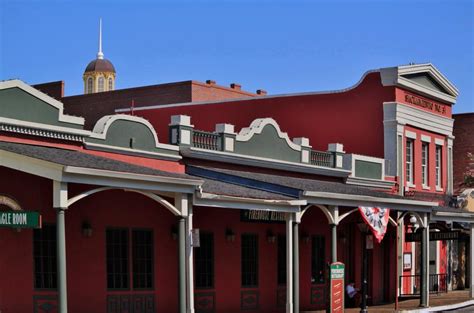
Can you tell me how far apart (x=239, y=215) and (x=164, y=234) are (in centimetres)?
303

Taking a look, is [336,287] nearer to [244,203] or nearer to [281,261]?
[281,261]

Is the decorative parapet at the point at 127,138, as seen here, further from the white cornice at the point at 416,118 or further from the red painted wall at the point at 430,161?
the red painted wall at the point at 430,161

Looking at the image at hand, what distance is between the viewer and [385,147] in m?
33.9

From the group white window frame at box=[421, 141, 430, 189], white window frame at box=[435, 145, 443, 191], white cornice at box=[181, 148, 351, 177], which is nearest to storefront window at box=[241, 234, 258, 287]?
white cornice at box=[181, 148, 351, 177]

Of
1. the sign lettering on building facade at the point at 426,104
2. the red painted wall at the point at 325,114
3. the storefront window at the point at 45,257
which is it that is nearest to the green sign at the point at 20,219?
the storefront window at the point at 45,257

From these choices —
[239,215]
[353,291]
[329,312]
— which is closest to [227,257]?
[239,215]

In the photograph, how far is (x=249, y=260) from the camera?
25.5 metres

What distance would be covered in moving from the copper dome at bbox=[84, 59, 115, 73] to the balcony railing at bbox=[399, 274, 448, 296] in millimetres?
38439

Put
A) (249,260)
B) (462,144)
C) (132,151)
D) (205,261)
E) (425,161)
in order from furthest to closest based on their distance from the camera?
(462,144)
(425,161)
(249,260)
(205,261)
(132,151)

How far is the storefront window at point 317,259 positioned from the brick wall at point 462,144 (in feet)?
58.4

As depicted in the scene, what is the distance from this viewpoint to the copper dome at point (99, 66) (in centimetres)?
6875

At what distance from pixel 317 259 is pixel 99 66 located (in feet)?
142

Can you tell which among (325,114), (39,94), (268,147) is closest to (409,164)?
(325,114)

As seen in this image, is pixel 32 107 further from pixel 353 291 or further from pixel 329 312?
pixel 353 291
